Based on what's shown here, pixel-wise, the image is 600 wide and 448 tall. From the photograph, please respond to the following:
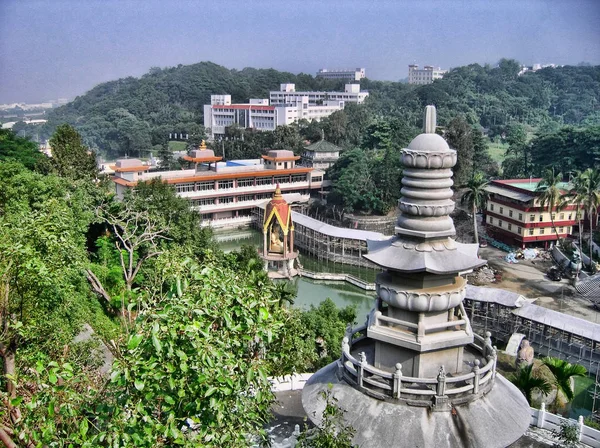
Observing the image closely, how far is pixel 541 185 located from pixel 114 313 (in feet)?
93.3

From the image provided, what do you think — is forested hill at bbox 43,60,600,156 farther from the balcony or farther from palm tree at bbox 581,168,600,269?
palm tree at bbox 581,168,600,269

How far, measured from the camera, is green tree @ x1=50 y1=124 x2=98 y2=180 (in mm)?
34094

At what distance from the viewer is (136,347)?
19.6 ft

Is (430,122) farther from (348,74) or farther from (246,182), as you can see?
(348,74)

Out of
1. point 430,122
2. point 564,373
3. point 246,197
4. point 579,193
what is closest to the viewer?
point 430,122

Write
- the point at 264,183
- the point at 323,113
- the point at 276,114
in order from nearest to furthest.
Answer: the point at 264,183 < the point at 276,114 < the point at 323,113

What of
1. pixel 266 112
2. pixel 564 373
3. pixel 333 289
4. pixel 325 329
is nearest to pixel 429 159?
pixel 564 373

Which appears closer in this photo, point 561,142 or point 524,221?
point 524,221

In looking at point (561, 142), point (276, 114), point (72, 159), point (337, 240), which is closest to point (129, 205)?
point (72, 159)

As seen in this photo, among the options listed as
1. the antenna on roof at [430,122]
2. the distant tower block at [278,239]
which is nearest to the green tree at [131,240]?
the distant tower block at [278,239]

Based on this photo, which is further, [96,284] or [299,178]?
[299,178]

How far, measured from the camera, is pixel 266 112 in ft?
310

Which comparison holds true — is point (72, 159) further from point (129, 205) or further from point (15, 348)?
point (15, 348)

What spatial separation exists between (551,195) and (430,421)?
31721 mm
